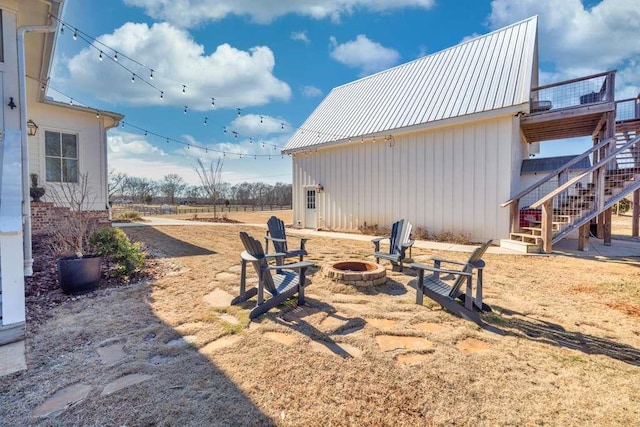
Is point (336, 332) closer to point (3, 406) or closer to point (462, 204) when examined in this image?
point (3, 406)

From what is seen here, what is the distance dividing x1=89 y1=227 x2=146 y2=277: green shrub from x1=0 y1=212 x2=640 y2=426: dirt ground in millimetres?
682

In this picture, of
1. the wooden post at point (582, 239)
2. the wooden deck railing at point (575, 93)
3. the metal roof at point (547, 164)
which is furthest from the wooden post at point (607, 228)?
the wooden deck railing at point (575, 93)

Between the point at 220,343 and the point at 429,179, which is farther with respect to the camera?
the point at 429,179

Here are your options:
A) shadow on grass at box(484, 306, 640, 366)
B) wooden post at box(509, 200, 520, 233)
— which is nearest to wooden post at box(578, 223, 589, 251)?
wooden post at box(509, 200, 520, 233)

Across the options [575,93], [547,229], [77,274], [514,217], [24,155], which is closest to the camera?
[77,274]

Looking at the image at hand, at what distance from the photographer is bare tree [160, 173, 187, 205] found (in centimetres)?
3534

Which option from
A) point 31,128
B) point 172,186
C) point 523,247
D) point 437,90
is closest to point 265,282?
point 523,247

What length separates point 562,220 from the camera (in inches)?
297

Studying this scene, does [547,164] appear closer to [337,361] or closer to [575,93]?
[575,93]

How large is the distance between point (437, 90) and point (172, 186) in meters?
33.2

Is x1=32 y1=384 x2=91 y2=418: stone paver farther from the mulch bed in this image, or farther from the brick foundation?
the brick foundation

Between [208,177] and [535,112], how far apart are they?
58.9 feet

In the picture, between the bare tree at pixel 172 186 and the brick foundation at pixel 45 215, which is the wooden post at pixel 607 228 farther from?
the bare tree at pixel 172 186

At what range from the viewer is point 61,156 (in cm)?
826
